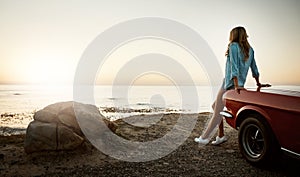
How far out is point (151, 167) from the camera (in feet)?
13.4

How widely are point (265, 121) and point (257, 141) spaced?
0.44 m

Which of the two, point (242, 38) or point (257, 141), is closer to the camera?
point (257, 141)

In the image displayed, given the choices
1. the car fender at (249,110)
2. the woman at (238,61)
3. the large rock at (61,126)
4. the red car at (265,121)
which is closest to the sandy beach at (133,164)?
the large rock at (61,126)

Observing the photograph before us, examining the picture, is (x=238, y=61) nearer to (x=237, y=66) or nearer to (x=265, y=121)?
(x=237, y=66)

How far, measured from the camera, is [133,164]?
4238mm

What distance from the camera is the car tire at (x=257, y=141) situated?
3.64m

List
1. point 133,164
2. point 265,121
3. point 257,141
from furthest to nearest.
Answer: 1. point 133,164
2. point 257,141
3. point 265,121

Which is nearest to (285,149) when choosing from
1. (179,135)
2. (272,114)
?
(272,114)

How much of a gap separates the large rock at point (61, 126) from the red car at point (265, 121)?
9.16ft

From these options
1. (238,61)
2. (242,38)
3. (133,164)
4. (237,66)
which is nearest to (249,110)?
(237,66)

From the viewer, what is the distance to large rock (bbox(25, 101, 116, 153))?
14.6 ft

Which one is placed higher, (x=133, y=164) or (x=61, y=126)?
(x=61, y=126)

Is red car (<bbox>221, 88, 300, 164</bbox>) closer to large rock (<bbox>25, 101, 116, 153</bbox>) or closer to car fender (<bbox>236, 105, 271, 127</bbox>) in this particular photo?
car fender (<bbox>236, 105, 271, 127</bbox>)

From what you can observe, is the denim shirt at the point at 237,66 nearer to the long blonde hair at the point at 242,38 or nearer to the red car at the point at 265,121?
the long blonde hair at the point at 242,38
